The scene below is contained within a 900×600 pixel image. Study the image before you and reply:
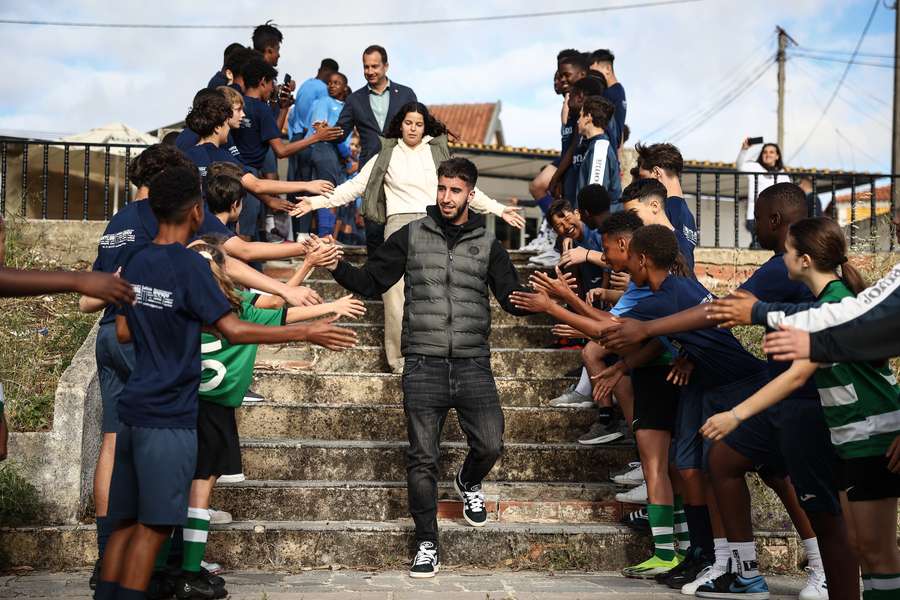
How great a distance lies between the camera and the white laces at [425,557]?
599 cm

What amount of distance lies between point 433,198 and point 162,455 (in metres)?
4.54

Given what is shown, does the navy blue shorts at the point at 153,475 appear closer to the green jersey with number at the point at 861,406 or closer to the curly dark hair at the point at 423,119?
the green jersey with number at the point at 861,406

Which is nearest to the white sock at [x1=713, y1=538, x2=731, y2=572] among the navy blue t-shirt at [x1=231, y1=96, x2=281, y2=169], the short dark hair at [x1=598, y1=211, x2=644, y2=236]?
the short dark hair at [x1=598, y1=211, x2=644, y2=236]

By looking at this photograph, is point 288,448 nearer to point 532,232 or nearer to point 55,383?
point 55,383

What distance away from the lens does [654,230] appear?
229 inches

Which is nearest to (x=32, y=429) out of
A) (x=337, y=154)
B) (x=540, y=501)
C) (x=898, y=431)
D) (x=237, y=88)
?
(x=540, y=501)

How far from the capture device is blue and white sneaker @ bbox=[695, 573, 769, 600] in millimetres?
5512

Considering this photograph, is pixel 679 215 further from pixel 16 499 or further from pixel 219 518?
pixel 16 499

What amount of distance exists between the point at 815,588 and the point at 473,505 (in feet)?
6.86

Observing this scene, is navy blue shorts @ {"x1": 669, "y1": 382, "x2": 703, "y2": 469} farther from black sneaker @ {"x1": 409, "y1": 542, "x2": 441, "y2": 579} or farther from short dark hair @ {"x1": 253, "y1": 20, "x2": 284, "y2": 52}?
short dark hair @ {"x1": 253, "y1": 20, "x2": 284, "y2": 52}

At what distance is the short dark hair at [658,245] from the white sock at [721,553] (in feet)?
5.20

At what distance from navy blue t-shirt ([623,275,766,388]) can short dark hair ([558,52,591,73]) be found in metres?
4.69

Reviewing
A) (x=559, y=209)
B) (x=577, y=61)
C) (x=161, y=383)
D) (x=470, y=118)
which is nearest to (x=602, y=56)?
(x=577, y=61)

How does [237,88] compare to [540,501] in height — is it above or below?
above
